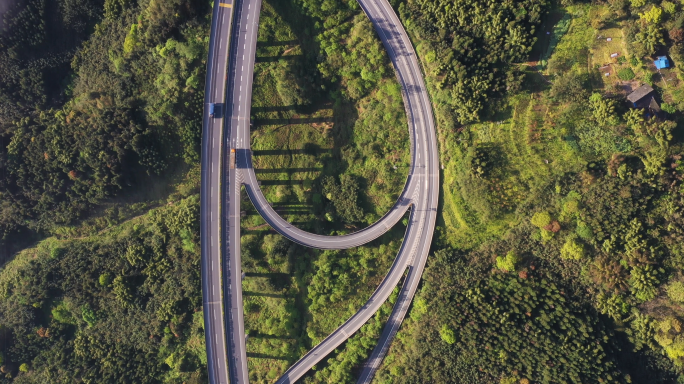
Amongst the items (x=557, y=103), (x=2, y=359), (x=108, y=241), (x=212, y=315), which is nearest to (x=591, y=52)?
(x=557, y=103)

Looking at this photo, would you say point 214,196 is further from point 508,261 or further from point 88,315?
point 508,261

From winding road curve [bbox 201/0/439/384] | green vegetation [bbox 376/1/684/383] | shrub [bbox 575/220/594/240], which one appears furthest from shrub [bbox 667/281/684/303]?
winding road curve [bbox 201/0/439/384]

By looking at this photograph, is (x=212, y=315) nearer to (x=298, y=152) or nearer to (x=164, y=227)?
(x=164, y=227)

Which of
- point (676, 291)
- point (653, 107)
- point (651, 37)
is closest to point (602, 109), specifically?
point (653, 107)

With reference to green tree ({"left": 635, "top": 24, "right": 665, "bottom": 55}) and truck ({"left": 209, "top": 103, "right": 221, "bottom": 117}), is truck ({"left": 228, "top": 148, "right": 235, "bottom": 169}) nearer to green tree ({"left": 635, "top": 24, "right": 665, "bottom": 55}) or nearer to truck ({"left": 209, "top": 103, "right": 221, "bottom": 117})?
truck ({"left": 209, "top": 103, "right": 221, "bottom": 117})

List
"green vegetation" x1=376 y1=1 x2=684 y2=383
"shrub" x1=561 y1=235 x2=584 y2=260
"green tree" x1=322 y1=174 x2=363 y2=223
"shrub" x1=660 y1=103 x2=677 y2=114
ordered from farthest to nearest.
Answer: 1. "green tree" x1=322 y1=174 x2=363 y2=223
2. "shrub" x1=561 y1=235 x2=584 y2=260
3. "shrub" x1=660 y1=103 x2=677 y2=114
4. "green vegetation" x1=376 y1=1 x2=684 y2=383
